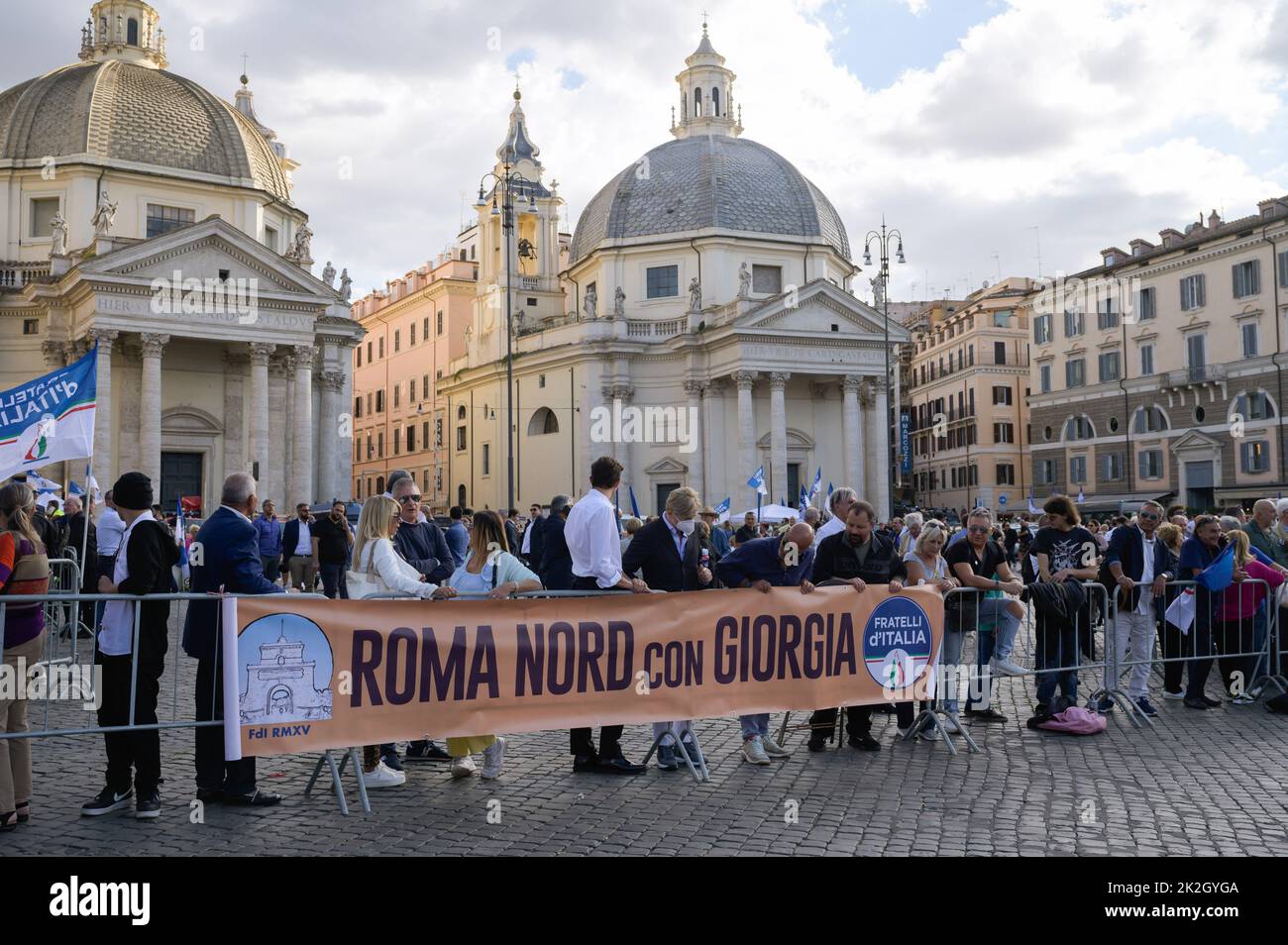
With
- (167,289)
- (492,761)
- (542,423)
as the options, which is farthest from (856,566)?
(542,423)

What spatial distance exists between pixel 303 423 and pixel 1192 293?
3929 cm

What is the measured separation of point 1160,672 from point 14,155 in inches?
1639

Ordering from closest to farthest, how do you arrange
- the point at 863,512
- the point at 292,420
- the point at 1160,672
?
1. the point at 863,512
2. the point at 1160,672
3. the point at 292,420

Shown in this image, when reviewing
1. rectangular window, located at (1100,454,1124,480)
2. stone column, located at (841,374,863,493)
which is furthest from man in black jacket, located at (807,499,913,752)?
rectangular window, located at (1100,454,1124,480)

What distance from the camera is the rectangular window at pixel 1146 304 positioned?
2110 inches

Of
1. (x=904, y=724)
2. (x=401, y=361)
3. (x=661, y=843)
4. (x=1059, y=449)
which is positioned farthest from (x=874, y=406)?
(x=661, y=843)

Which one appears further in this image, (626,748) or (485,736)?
(626,748)

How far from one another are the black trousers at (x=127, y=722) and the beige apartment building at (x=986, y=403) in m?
64.2

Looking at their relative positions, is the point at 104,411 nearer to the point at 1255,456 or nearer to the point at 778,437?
the point at 778,437

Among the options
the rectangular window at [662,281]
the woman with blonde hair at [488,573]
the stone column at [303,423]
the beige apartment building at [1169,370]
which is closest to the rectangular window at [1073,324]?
the beige apartment building at [1169,370]

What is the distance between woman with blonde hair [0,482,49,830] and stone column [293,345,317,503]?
107 feet
